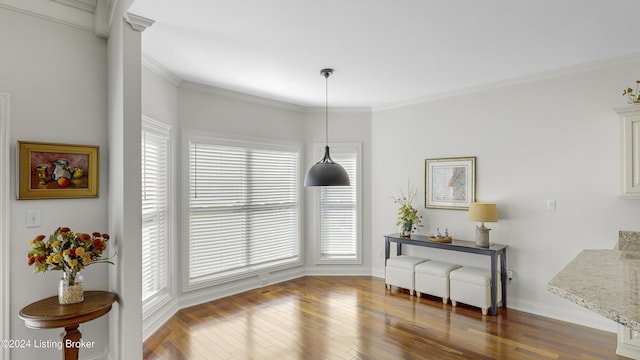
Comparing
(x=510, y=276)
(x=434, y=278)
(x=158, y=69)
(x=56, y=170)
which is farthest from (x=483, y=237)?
(x=56, y=170)

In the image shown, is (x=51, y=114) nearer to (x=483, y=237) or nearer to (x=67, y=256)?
(x=67, y=256)

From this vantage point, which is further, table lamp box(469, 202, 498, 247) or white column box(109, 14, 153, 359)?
table lamp box(469, 202, 498, 247)

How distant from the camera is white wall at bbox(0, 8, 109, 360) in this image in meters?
2.31

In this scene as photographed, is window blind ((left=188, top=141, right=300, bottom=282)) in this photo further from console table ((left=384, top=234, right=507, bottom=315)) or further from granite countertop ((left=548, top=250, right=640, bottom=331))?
granite countertop ((left=548, top=250, right=640, bottom=331))

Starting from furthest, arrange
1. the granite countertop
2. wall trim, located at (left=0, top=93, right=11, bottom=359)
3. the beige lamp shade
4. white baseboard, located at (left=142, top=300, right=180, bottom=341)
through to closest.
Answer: the beige lamp shade < white baseboard, located at (left=142, top=300, right=180, bottom=341) < wall trim, located at (left=0, top=93, right=11, bottom=359) < the granite countertop

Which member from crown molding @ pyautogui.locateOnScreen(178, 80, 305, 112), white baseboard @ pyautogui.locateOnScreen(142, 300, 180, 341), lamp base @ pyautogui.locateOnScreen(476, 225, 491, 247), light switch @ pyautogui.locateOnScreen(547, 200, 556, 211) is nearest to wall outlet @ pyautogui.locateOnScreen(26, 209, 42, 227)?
white baseboard @ pyautogui.locateOnScreen(142, 300, 180, 341)

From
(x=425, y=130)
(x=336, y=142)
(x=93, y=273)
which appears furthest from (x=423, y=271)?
(x=93, y=273)

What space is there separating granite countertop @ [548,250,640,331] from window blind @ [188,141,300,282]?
370 centimetres

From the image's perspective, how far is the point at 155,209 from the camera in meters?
3.60

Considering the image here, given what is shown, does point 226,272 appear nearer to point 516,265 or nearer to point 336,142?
point 336,142

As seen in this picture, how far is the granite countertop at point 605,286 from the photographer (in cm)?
123

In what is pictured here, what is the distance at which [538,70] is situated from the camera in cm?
368

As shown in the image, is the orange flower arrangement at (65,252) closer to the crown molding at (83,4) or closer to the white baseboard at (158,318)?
the white baseboard at (158,318)

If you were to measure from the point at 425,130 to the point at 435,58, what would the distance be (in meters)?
1.64
